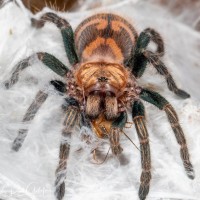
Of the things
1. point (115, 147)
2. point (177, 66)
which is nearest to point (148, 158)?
point (115, 147)

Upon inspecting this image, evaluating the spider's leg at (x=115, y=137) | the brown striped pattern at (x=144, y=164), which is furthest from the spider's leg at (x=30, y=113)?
the brown striped pattern at (x=144, y=164)

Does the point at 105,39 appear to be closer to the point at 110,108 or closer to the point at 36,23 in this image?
the point at 110,108

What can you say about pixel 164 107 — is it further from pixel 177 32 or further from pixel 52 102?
pixel 177 32

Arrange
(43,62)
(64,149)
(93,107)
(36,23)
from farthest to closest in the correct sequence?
1. (36,23)
2. (43,62)
3. (93,107)
4. (64,149)

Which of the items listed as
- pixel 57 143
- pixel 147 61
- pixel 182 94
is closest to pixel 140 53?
pixel 147 61

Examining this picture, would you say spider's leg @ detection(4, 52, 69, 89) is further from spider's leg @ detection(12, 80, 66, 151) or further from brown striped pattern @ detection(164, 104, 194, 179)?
brown striped pattern @ detection(164, 104, 194, 179)

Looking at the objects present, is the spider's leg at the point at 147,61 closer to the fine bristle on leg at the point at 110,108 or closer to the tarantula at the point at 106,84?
the tarantula at the point at 106,84
